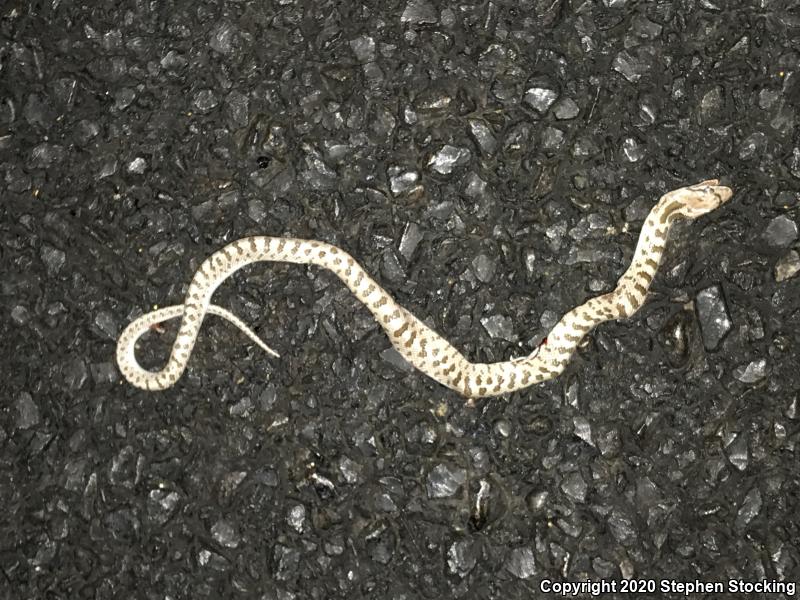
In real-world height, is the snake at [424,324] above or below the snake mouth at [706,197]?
below

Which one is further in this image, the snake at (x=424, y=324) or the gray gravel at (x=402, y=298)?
the snake at (x=424, y=324)

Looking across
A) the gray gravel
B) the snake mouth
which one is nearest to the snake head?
the snake mouth

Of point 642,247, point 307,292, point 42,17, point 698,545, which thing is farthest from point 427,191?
point 42,17

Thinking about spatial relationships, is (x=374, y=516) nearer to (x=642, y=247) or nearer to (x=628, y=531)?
(x=628, y=531)

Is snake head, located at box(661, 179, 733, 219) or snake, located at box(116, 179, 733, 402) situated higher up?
snake head, located at box(661, 179, 733, 219)

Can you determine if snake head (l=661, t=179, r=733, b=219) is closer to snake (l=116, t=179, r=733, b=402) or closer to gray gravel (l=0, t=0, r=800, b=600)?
snake (l=116, t=179, r=733, b=402)

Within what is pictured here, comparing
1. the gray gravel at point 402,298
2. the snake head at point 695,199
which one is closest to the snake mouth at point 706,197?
the snake head at point 695,199

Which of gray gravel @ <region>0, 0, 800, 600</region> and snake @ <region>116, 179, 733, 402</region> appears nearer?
gray gravel @ <region>0, 0, 800, 600</region>

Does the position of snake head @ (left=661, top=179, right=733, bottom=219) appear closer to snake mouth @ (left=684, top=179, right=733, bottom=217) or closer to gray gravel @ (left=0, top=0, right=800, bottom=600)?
snake mouth @ (left=684, top=179, right=733, bottom=217)

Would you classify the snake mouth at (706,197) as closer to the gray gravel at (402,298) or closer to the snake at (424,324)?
the snake at (424,324)
